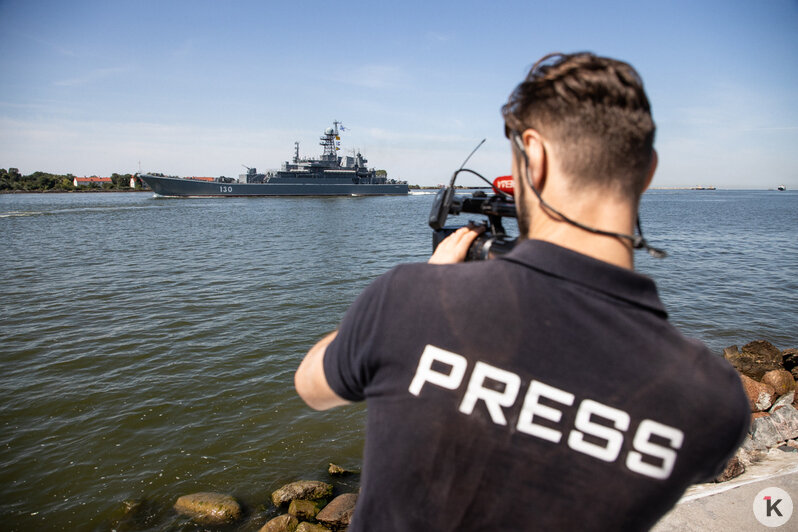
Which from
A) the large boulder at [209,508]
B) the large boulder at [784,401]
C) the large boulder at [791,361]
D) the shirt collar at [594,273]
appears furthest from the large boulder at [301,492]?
the large boulder at [791,361]

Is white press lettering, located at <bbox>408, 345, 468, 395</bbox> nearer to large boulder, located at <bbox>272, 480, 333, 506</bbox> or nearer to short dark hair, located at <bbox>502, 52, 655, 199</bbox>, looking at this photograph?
short dark hair, located at <bbox>502, 52, 655, 199</bbox>

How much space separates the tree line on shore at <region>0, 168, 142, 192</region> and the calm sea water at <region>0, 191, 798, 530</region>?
12983 centimetres

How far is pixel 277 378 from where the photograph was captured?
27.3 feet

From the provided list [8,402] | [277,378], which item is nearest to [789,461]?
[277,378]

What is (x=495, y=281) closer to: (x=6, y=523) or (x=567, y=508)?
(x=567, y=508)

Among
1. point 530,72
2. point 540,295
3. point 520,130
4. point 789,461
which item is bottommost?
point 789,461

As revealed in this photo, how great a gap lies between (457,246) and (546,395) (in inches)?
22.3

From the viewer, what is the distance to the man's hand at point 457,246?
1.30 m

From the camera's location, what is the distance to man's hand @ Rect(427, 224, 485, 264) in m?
1.30

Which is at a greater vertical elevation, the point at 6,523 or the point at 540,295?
the point at 540,295

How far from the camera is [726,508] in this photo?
10.6 ft

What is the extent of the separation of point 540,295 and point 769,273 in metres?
23.0

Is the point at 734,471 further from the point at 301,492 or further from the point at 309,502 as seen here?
the point at 301,492

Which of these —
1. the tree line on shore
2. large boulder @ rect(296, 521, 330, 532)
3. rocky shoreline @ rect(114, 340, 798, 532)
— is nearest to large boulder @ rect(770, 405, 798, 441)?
rocky shoreline @ rect(114, 340, 798, 532)
